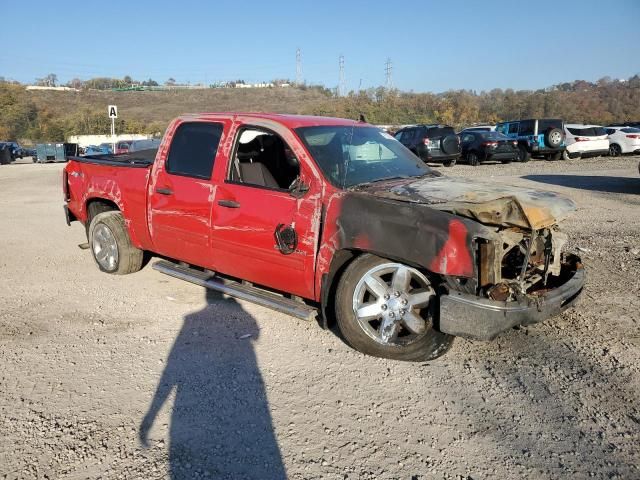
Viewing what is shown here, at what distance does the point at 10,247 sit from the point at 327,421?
6340mm

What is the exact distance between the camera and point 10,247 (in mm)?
7480

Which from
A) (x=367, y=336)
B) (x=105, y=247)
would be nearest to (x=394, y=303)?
(x=367, y=336)

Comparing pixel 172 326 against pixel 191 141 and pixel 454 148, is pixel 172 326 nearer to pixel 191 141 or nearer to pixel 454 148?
pixel 191 141

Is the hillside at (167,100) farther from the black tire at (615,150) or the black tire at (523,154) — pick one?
the black tire at (523,154)

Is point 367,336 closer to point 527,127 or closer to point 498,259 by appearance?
point 498,259

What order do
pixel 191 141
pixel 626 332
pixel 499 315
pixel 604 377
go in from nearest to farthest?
pixel 499 315, pixel 604 377, pixel 626 332, pixel 191 141

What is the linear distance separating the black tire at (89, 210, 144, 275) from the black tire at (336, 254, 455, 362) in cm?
301

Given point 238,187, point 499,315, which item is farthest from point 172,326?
point 499,315

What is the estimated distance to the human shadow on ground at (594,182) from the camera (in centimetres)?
1303

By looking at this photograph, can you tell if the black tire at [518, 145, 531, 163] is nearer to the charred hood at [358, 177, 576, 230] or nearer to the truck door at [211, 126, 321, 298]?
the charred hood at [358, 177, 576, 230]

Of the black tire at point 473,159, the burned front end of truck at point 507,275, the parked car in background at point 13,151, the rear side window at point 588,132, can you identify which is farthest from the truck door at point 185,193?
the parked car in background at point 13,151

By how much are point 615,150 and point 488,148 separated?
7.74 meters

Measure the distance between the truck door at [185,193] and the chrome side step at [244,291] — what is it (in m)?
0.14

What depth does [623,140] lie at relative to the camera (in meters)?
23.9
